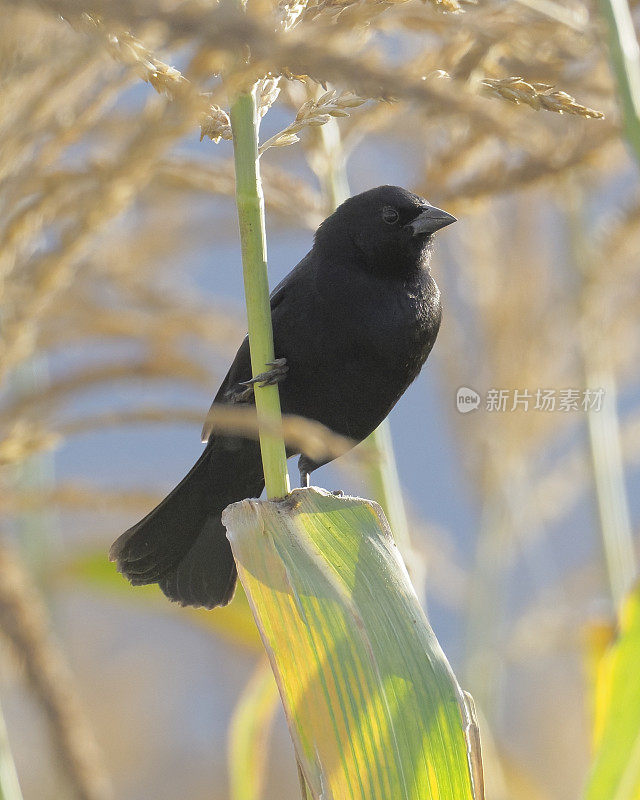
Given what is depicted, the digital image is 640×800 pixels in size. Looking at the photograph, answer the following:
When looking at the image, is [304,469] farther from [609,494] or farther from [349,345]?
[609,494]

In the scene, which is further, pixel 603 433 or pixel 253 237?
pixel 603 433

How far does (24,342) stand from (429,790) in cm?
69

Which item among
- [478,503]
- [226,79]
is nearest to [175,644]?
[478,503]

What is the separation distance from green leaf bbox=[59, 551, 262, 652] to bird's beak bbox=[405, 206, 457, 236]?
28.9 inches

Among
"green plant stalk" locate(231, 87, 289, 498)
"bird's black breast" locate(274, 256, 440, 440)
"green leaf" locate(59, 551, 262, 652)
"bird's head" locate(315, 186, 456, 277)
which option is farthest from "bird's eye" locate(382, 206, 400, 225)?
Result: "green plant stalk" locate(231, 87, 289, 498)

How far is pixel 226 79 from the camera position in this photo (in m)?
0.67

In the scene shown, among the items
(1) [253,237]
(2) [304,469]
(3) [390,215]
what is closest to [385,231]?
(3) [390,215]

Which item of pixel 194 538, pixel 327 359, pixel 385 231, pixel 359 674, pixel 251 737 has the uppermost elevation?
pixel 385 231

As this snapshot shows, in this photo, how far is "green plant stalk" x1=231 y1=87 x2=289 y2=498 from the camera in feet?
3.22

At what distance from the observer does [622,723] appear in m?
1.08

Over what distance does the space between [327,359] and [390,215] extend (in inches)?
14.8

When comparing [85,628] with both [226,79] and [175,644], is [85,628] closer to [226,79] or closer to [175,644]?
[175,644]

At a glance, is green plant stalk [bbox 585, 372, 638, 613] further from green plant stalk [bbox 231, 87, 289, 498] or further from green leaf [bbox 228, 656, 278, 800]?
green plant stalk [bbox 231, 87, 289, 498]

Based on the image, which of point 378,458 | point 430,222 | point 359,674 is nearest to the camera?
point 359,674
